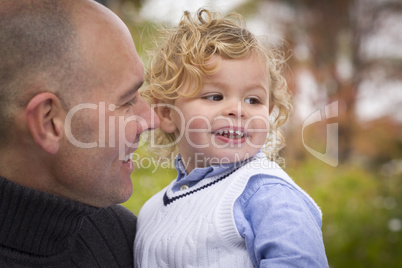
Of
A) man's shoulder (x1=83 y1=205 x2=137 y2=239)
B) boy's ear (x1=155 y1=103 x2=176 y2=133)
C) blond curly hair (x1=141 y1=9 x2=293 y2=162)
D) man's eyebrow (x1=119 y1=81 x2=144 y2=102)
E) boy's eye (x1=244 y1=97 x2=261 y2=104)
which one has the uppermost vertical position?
blond curly hair (x1=141 y1=9 x2=293 y2=162)

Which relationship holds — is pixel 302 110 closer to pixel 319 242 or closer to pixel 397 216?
pixel 397 216

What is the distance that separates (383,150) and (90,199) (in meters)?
7.15

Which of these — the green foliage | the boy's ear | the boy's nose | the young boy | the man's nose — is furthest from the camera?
the green foliage

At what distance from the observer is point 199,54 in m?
1.85

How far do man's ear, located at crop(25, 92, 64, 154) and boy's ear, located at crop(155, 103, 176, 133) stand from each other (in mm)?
659

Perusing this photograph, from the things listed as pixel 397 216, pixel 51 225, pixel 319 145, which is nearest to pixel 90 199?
pixel 51 225

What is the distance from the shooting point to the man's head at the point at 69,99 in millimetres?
1402

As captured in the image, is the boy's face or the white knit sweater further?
the boy's face

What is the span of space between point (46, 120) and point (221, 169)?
2.13 ft

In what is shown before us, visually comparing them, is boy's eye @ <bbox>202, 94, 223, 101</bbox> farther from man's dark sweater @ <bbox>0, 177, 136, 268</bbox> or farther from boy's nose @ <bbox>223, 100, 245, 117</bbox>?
man's dark sweater @ <bbox>0, 177, 136, 268</bbox>

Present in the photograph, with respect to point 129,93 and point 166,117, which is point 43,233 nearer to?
point 129,93

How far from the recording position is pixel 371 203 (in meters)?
5.16

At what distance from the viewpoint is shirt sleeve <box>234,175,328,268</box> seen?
56.2 inches

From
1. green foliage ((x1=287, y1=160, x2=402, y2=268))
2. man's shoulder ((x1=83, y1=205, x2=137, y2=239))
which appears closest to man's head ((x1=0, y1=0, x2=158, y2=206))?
man's shoulder ((x1=83, y1=205, x2=137, y2=239))
